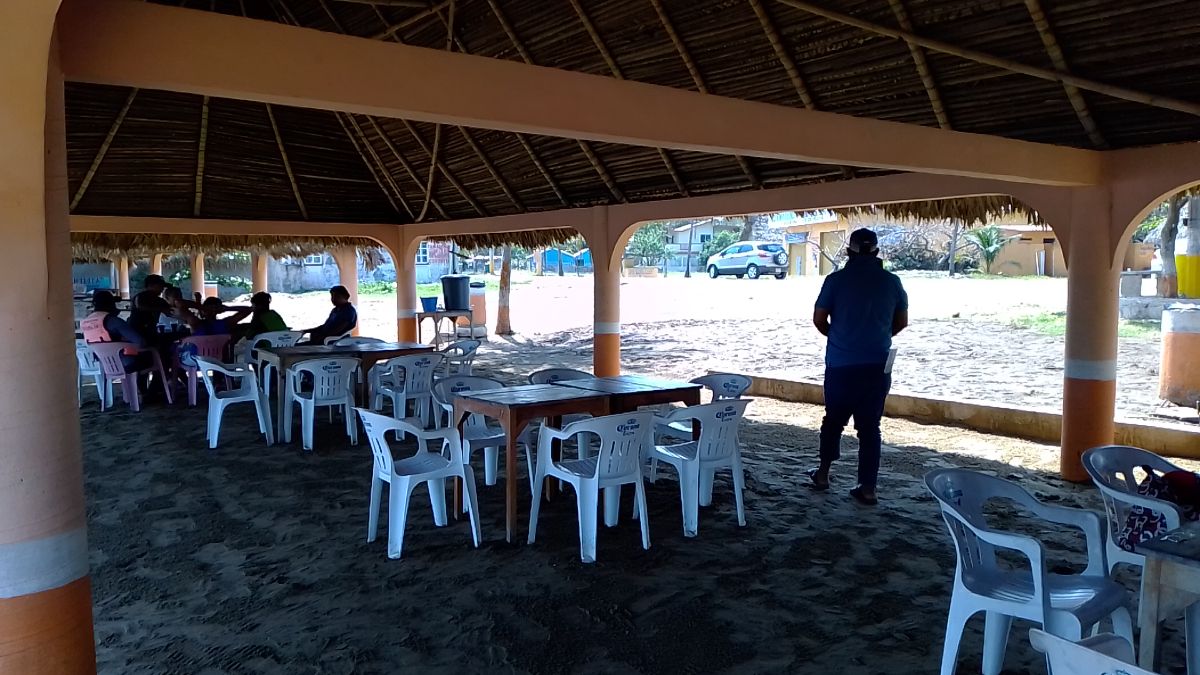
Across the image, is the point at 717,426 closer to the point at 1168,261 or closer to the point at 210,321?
the point at 210,321

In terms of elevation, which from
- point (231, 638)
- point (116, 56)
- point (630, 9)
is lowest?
point (231, 638)

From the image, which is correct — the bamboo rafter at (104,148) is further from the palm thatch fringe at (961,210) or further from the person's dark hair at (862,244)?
the palm thatch fringe at (961,210)

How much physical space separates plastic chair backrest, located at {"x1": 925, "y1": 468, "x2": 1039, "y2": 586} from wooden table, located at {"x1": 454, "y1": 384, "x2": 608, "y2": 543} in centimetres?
227

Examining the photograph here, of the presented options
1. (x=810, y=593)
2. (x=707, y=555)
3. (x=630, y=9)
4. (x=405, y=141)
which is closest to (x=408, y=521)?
(x=707, y=555)

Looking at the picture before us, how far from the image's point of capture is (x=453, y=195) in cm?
1155

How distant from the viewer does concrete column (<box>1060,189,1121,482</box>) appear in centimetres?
615

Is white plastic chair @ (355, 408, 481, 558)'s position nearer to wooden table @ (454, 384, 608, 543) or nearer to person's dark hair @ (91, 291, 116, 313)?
wooden table @ (454, 384, 608, 543)

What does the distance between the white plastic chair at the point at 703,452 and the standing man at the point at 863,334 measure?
34.4 inches

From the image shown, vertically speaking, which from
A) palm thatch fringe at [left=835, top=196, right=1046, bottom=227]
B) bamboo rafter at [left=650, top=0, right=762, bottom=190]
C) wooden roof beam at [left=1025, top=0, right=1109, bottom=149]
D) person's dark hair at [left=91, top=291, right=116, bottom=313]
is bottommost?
person's dark hair at [left=91, top=291, right=116, bottom=313]

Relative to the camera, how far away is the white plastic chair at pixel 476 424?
214 inches

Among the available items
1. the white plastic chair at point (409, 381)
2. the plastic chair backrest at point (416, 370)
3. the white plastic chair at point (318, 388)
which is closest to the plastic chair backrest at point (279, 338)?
the white plastic chair at point (318, 388)

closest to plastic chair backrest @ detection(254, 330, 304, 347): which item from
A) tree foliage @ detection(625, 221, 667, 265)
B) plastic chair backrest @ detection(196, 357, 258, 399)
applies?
plastic chair backrest @ detection(196, 357, 258, 399)

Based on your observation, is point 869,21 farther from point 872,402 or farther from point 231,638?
point 231,638

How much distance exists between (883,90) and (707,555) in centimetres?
404
